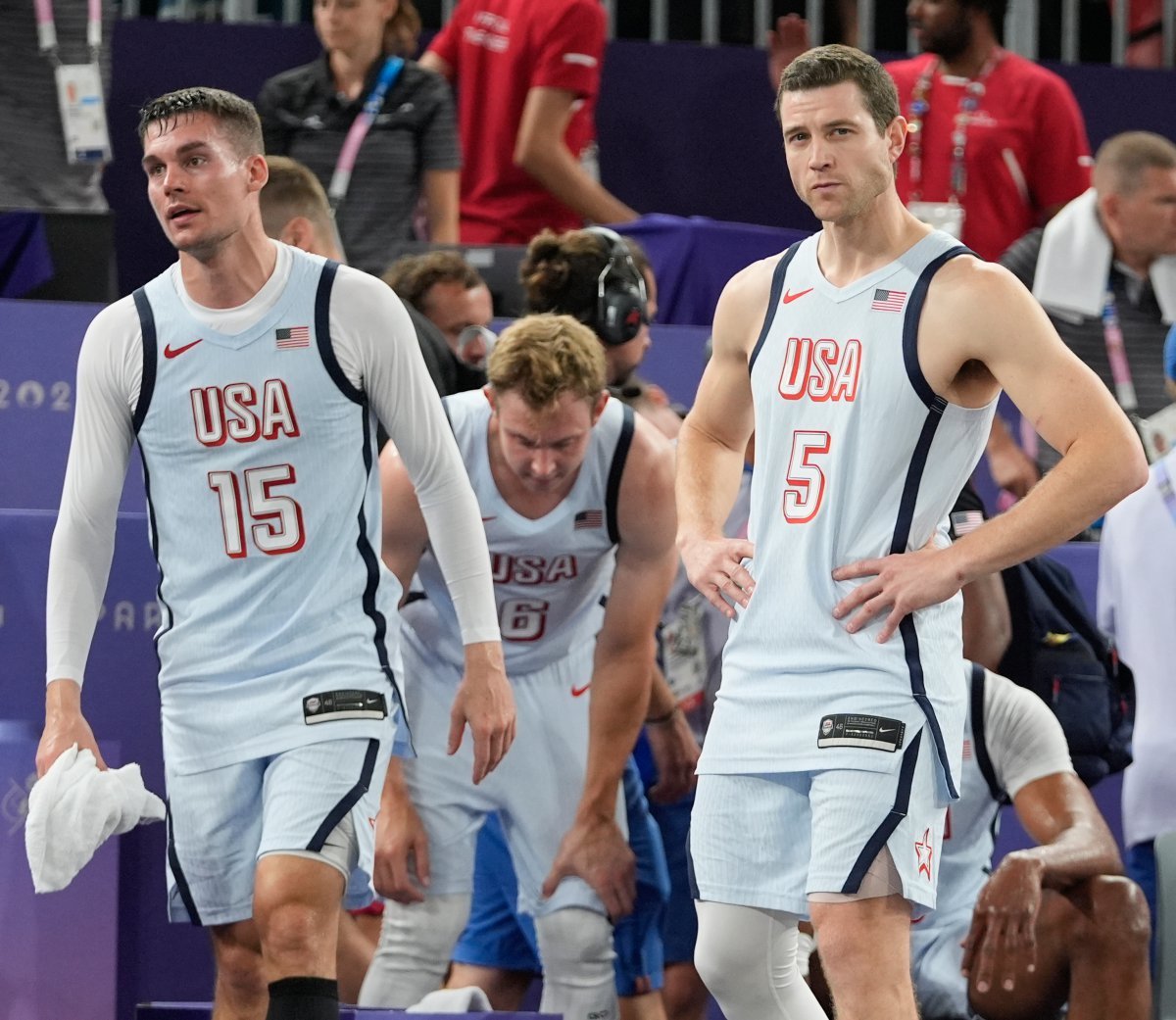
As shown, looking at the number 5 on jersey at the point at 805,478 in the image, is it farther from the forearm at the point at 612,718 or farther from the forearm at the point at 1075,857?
the forearm at the point at 1075,857

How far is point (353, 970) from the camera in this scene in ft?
15.2

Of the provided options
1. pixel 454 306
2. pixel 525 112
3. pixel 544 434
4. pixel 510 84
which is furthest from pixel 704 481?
pixel 510 84

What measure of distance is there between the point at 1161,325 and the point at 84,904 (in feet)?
11.8

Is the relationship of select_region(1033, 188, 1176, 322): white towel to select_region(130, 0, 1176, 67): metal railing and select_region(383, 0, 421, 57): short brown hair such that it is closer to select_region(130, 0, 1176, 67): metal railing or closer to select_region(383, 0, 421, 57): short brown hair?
select_region(383, 0, 421, 57): short brown hair

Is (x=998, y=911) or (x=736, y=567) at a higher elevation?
(x=736, y=567)

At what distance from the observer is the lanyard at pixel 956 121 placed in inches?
265

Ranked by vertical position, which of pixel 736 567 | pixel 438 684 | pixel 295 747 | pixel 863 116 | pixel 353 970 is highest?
pixel 863 116

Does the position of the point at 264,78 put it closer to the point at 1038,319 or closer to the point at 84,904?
the point at 84,904

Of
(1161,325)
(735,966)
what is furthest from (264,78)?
(735,966)

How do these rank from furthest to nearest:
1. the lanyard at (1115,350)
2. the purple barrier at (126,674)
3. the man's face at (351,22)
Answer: the man's face at (351,22)
the lanyard at (1115,350)
the purple barrier at (126,674)

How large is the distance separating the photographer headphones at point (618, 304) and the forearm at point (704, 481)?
1.20 metres

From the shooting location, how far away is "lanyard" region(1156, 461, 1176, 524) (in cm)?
452

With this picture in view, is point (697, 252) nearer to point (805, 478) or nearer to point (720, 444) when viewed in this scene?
point (720, 444)

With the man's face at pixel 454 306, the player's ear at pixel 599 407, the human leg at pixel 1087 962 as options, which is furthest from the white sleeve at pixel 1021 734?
the man's face at pixel 454 306
